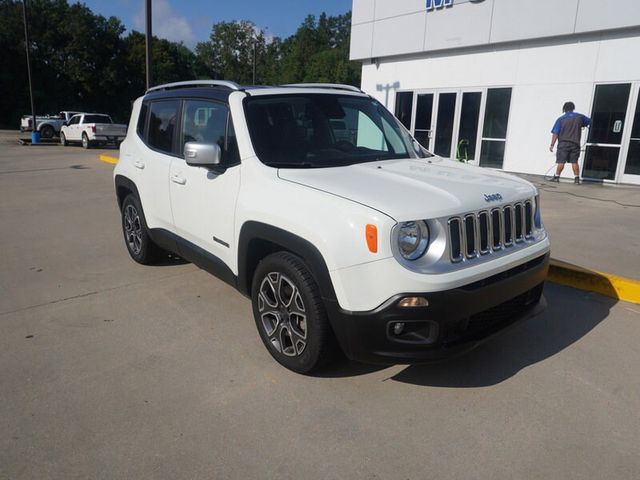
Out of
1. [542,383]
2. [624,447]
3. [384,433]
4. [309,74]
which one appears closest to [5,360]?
[384,433]

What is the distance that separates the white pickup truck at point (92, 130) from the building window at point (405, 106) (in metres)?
13.6

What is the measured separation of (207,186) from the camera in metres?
3.80

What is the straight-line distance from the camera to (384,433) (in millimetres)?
2662

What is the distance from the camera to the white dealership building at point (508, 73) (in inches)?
452

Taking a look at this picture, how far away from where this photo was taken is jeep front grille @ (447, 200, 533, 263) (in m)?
2.76

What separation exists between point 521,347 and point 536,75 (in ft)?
37.1

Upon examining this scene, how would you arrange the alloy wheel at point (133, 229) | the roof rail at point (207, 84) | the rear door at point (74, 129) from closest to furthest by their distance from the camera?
1. the roof rail at point (207, 84)
2. the alloy wheel at point (133, 229)
3. the rear door at point (74, 129)

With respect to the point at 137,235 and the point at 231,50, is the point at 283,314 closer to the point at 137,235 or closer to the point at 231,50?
the point at 137,235

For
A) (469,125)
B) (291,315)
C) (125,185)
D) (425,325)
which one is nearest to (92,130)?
(469,125)

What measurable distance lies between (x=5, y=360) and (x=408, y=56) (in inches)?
588

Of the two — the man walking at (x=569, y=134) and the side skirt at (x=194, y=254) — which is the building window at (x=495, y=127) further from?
the side skirt at (x=194, y=254)

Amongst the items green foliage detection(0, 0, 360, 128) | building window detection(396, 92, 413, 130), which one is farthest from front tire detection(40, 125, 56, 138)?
building window detection(396, 92, 413, 130)

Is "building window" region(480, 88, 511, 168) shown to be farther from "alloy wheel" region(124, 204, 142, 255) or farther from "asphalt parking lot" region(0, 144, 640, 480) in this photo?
"alloy wheel" region(124, 204, 142, 255)

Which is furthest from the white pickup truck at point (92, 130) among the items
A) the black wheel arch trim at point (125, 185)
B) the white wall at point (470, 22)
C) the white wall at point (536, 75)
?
the black wheel arch trim at point (125, 185)
